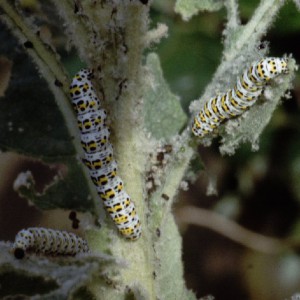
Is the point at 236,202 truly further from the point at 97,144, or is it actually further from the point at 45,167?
the point at 97,144

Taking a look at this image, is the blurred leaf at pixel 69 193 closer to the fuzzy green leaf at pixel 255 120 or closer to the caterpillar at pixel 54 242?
the caterpillar at pixel 54 242

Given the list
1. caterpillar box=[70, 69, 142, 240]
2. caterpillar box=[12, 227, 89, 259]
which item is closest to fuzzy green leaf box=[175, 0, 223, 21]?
caterpillar box=[70, 69, 142, 240]

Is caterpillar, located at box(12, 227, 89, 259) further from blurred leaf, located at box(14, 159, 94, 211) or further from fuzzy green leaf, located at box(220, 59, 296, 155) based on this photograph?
fuzzy green leaf, located at box(220, 59, 296, 155)

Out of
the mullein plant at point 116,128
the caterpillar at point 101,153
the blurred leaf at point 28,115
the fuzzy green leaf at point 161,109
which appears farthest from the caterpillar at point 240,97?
the blurred leaf at point 28,115

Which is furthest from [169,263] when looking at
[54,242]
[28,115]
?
[28,115]

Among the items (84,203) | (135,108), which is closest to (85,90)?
(135,108)

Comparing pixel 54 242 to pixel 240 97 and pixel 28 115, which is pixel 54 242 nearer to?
pixel 28 115
